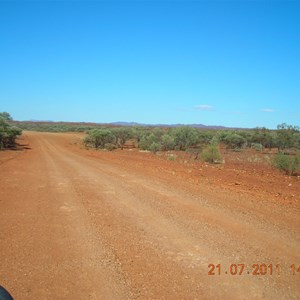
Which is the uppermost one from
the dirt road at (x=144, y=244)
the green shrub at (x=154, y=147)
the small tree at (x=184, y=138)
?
the small tree at (x=184, y=138)

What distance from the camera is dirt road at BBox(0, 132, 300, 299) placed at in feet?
13.8

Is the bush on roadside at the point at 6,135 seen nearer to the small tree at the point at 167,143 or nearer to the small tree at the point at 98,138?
the small tree at the point at 98,138

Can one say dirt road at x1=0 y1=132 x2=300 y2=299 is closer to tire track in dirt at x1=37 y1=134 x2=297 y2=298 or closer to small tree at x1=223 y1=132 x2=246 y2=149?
tire track in dirt at x1=37 y1=134 x2=297 y2=298

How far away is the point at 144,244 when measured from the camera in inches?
226

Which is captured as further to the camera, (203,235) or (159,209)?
(159,209)

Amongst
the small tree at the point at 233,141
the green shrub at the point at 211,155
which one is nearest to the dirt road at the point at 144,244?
the green shrub at the point at 211,155

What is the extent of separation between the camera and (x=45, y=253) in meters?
5.20

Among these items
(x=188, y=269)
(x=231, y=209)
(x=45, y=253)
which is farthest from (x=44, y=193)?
(x=188, y=269)

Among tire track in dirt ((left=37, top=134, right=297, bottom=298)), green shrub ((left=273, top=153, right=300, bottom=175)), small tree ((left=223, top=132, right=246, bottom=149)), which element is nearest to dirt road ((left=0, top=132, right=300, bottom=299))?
tire track in dirt ((left=37, top=134, right=297, bottom=298))

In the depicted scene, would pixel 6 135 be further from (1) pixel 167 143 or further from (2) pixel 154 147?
(1) pixel 167 143

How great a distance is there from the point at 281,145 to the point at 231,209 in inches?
1706

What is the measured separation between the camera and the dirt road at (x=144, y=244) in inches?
166

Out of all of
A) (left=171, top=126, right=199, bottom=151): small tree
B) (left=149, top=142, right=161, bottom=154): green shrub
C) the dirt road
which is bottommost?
the dirt road

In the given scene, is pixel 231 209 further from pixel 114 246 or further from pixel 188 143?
pixel 188 143
